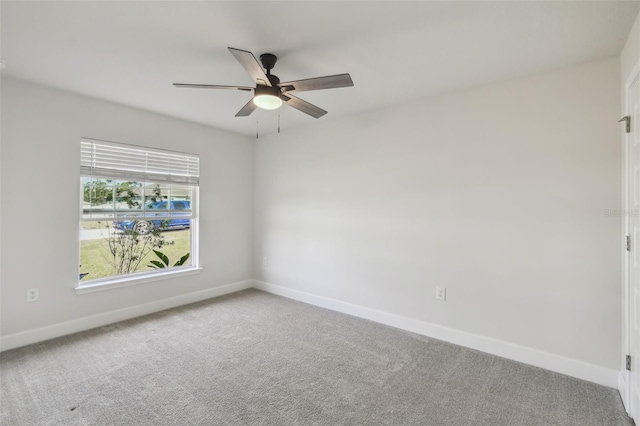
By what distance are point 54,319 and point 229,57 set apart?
3043 millimetres

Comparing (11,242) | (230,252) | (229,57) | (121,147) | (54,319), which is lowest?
(54,319)

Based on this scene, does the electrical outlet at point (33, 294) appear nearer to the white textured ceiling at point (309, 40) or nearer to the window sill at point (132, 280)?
the window sill at point (132, 280)

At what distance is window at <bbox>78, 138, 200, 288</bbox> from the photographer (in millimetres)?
3263

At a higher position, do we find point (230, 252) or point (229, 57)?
point (229, 57)

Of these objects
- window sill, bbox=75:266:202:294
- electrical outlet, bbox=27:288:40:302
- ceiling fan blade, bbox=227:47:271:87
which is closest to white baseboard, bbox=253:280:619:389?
window sill, bbox=75:266:202:294

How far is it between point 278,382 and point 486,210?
231 cm

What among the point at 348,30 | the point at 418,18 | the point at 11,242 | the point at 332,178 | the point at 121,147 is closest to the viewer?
the point at 418,18

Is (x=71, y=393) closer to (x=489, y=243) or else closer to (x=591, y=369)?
(x=489, y=243)

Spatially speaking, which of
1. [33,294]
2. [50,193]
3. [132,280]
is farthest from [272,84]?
[33,294]

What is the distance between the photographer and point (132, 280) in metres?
3.52

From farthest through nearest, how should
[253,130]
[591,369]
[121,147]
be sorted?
1. [253,130]
2. [121,147]
3. [591,369]

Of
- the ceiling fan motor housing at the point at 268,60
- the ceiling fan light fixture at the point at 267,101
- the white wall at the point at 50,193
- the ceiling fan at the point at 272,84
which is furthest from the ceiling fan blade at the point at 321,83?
the white wall at the point at 50,193

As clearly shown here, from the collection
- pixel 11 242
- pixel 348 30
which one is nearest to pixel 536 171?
pixel 348 30

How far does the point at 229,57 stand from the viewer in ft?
7.51
